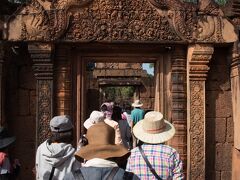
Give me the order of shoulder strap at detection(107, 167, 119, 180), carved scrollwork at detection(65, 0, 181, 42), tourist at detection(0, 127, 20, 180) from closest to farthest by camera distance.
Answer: shoulder strap at detection(107, 167, 119, 180) < tourist at detection(0, 127, 20, 180) < carved scrollwork at detection(65, 0, 181, 42)

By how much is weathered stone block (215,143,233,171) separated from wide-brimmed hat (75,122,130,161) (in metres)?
5.17

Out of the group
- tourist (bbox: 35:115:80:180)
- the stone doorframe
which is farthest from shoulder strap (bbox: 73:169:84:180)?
the stone doorframe

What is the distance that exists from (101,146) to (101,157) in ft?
0.24

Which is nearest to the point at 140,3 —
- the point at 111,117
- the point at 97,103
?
the point at 111,117

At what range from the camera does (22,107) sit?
7281 millimetres

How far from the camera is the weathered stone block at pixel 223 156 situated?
7.51m

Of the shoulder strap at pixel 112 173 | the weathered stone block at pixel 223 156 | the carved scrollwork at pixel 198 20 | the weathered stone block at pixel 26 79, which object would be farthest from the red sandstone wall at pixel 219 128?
the shoulder strap at pixel 112 173

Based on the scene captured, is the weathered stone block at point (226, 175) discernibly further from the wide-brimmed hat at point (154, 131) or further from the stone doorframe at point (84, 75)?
the wide-brimmed hat at point (154, 131)

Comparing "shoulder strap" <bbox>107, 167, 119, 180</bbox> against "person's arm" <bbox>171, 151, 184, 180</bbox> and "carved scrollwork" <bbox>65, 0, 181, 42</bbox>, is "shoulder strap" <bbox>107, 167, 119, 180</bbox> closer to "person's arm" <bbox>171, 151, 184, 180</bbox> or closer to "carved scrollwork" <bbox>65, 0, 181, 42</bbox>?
"person's arm" <bbox>171, 151, 184, 180</bbox>

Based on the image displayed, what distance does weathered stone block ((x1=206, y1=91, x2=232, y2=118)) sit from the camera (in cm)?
749

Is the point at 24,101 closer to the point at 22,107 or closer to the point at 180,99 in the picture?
the point at 22,107

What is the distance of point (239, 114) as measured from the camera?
7.29 metres

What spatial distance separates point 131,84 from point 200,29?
7.92 m

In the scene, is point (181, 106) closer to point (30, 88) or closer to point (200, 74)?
point (200, 74)
